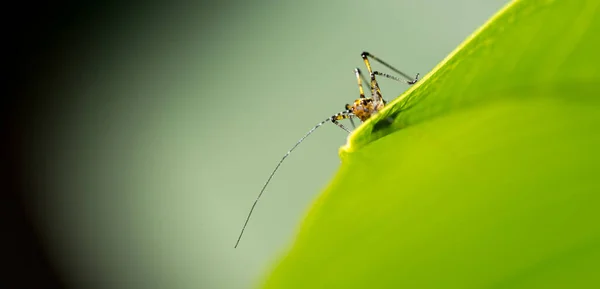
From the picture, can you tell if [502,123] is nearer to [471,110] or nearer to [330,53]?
[471,110]

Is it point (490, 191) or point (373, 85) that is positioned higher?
point (373, 85)

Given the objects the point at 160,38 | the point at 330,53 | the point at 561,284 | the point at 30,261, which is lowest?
the point at 561,284

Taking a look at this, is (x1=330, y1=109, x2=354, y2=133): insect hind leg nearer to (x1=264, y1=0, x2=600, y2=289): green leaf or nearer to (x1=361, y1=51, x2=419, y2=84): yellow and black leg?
(x1=361, y1=51, x2=419, y2=84): yellow and black leg

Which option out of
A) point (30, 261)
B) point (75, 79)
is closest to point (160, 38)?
point (75, 79)

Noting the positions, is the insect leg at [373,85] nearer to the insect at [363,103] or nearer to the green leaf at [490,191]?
the insect at [363,103]

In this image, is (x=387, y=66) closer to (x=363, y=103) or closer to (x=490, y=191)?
(x=363, y=103)

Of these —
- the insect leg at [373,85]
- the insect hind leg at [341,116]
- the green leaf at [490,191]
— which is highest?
the insect leg at [373,85]

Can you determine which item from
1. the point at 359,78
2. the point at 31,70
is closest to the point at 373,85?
the point at 359,78

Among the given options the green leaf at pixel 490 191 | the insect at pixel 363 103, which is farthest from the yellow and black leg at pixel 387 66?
the green leaf at pixel 490 191

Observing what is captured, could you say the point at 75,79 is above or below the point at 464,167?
above
